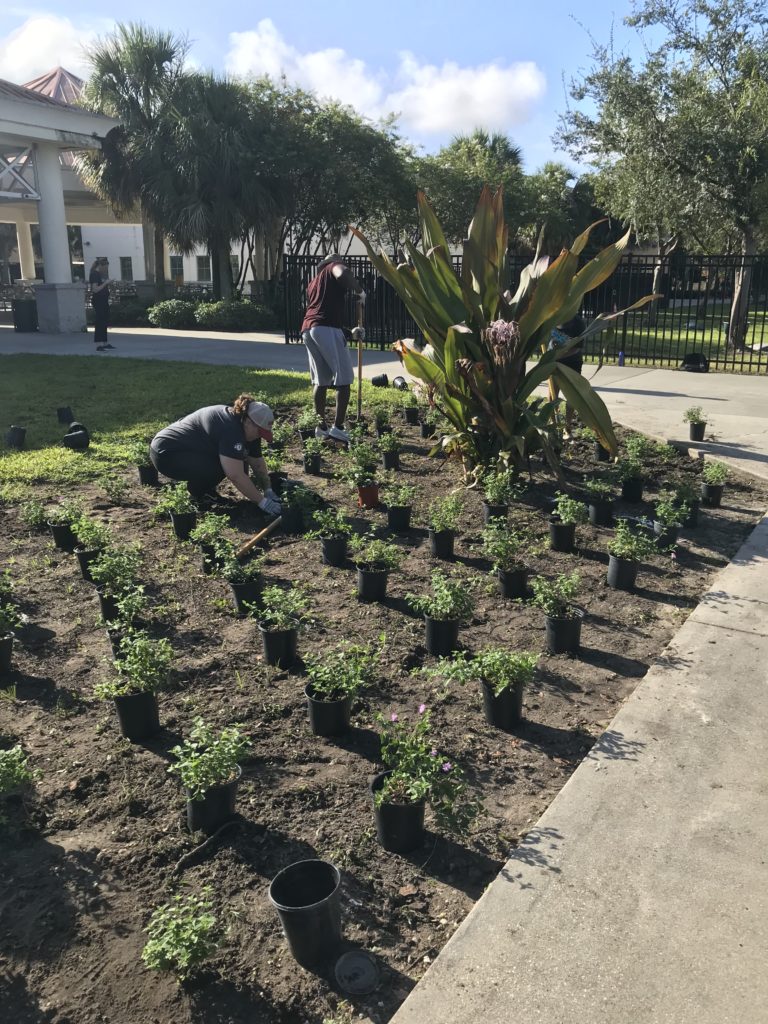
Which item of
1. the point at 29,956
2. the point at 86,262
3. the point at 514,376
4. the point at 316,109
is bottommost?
the point at 29,956

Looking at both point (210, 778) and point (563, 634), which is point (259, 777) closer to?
point (210, 778)

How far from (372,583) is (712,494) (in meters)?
3.26

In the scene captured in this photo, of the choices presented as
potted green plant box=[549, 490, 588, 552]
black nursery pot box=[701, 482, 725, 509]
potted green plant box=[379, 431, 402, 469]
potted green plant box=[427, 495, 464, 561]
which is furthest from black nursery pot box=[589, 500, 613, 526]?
potted green plant box=[379, 431, 402, 469]

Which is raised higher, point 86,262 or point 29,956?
point 86,262

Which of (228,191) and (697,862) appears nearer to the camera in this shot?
(697,862)

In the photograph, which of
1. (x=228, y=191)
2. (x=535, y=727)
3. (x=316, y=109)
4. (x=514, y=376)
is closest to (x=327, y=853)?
(x=535, y=727)

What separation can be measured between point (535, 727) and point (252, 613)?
5.62 ft

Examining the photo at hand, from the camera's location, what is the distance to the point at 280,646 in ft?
13.0

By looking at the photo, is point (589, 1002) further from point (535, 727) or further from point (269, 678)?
point (269, 678)

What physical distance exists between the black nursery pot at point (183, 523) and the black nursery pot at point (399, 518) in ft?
4.71

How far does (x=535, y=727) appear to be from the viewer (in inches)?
137

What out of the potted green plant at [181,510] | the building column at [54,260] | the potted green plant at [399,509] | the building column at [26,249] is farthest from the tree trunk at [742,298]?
the building column at [26,249]

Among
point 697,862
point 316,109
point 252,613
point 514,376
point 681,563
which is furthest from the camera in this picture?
point 316,109

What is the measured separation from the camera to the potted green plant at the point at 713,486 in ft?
21.0
